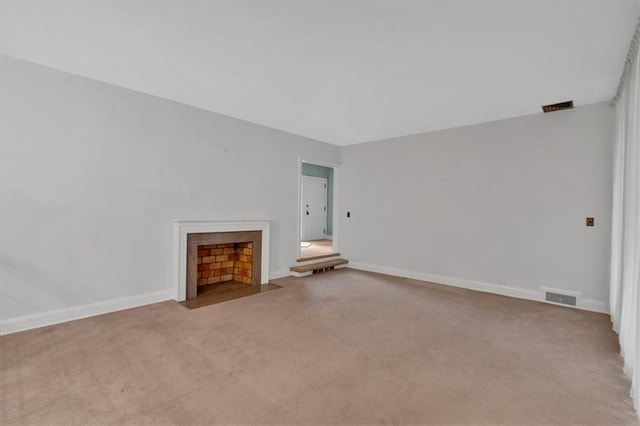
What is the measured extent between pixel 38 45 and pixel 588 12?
4056 millimetres

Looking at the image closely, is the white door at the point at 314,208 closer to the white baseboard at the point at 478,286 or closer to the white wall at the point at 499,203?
the white wall at the point at 499,203

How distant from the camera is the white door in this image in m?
8.41

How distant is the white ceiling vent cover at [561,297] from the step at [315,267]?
3.09m

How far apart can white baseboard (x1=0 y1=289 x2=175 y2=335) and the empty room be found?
0.06ft

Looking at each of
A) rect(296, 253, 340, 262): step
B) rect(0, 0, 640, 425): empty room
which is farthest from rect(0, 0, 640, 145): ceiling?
rect(296, 253, 340, 262): step

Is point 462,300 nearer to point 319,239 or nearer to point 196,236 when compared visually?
point 196,236

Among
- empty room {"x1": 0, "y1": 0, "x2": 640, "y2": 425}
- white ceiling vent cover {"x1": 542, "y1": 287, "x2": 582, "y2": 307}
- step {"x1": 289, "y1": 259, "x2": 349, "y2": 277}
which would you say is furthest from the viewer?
A: step {"x1": 289, "y1": 259, "x2": 349, "y2": 277}

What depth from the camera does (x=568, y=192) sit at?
140 inches

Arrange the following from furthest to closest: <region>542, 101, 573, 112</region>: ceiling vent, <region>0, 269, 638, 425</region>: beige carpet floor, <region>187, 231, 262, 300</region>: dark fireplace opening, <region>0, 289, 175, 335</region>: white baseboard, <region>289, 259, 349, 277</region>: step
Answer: <region>289, 259, 349, 277</region>: step → <region>187, 231, 262, 300</region>: dark fireplace opening → <region>542, 101, 573, 112</region>: ceiling vent → <region>0, 289, 175, 335</region>: white baseboard → <region>0, 269, 638, 425</region>: beige carpet floor

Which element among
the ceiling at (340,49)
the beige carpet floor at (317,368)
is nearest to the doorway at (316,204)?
the ceiling at (340,49)

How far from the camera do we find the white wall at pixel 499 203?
345 cm

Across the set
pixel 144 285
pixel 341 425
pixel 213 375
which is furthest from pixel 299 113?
pixel 341 425

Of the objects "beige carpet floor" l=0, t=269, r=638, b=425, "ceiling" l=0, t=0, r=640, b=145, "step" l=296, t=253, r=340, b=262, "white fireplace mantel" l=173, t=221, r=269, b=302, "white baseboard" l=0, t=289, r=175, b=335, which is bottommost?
"beige carpet floor" l=0, t=269, r=638, b=425

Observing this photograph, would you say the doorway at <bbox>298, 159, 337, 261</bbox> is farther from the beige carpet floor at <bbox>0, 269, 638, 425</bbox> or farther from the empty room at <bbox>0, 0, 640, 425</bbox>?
the beige carpet floor at <bbox>0, 269, 638, 425</bbox>
